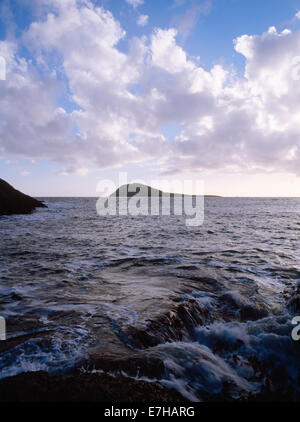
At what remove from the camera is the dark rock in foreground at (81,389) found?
2980mm

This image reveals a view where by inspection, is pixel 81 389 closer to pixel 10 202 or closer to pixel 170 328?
pixel 170 328

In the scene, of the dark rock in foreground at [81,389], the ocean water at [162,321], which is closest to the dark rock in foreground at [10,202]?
the ocean water at [162,321]

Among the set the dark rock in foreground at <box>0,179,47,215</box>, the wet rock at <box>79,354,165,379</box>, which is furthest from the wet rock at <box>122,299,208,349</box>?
the dark rock in foreground at <box>0,179,47,215</box>

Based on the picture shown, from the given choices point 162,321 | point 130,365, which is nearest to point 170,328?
point 162,321

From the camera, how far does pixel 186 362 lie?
13.2ft

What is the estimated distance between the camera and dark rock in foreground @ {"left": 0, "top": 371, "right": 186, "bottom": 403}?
9.78ft

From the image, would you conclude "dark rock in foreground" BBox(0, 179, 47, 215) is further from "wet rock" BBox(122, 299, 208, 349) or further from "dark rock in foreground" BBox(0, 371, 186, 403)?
"dark rock in foreground" BBox(0, 371, 186, 403)

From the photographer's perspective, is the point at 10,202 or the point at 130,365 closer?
the point at 130,365

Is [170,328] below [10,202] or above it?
below

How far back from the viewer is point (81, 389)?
3.11 meters

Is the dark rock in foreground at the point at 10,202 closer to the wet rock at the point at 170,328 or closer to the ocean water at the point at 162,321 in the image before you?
the ocean water at the point at 162,321

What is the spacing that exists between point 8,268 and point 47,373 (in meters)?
7.68
